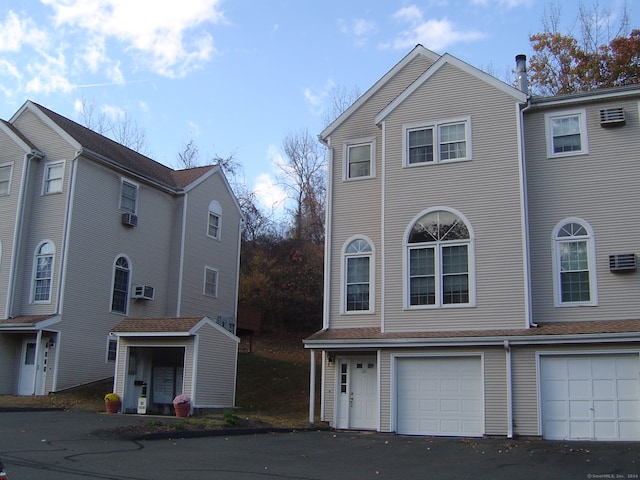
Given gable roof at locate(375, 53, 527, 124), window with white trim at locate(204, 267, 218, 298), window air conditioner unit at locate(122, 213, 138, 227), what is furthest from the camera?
window with white trim at locate(204, 267, 218, 298)

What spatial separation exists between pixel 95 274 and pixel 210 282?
669 centimetres

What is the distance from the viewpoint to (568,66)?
35.0 m

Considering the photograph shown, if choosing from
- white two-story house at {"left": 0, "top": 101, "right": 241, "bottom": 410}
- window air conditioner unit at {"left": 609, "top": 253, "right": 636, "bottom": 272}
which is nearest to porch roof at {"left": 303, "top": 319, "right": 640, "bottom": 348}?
window air conditioner unit at {"left": 609, "top": 253, "right": 636, "bottom": 272}

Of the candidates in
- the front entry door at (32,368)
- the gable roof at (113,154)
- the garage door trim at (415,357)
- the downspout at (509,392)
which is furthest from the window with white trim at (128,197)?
the downspout at (509,392)

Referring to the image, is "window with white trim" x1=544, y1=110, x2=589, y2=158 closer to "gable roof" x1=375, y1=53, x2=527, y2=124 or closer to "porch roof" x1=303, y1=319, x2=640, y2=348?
"gable roof" x1=375, y1=53, x2=527, y2=124

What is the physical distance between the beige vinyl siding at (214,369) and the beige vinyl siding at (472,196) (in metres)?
6.35

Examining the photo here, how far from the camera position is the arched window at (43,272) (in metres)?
26.3

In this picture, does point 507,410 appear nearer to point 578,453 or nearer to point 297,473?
point 578,453

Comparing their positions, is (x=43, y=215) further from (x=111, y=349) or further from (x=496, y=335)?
(x=496, y=335)

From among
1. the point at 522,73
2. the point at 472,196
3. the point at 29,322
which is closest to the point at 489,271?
the point at 472,196

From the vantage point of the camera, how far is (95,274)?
27312mm

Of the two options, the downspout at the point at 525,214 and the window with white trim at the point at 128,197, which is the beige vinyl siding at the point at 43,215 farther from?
the downspout at the point at 525,214

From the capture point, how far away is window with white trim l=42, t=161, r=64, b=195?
88.6ft

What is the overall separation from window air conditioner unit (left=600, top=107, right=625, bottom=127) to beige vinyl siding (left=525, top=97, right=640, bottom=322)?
0.55ft
